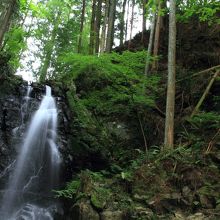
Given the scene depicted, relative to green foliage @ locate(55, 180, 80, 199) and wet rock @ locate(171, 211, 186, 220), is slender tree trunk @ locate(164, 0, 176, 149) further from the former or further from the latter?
green foliage @ locate(55, 180, 80, 199)

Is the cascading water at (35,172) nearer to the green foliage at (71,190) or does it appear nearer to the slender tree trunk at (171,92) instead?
the green foliage at (71,190)

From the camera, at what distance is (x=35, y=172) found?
33.0 ft

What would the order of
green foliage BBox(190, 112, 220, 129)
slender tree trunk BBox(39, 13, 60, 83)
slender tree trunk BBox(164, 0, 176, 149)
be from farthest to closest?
slender tree trunk BBox(39, 13, 60, 83) → green foliage BBox(190, 112, 220, 129) → slender tree trunk BBox(164, 0, 176, 149)

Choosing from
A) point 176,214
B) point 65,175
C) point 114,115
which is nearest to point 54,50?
point 114,115

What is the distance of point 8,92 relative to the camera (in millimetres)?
11922

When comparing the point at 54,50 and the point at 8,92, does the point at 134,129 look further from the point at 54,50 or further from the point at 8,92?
the point at 54,50

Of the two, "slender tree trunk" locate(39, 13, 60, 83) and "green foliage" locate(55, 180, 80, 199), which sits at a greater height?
"slender tree trunk" locate(39, 13, 60, 83)

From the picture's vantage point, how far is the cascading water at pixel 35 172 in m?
8.36

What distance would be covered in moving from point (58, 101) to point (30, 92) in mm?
1220

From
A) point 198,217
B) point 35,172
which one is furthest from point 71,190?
point 198,217

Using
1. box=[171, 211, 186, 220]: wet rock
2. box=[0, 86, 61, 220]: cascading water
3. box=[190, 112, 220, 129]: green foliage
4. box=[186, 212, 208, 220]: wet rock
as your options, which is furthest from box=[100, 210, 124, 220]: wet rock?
box=[190, 112, 220, 129]: green foliage

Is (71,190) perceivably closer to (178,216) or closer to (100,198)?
(100,198)

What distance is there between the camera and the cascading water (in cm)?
836

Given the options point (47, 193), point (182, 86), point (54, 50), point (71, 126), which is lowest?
point (47, 193)
